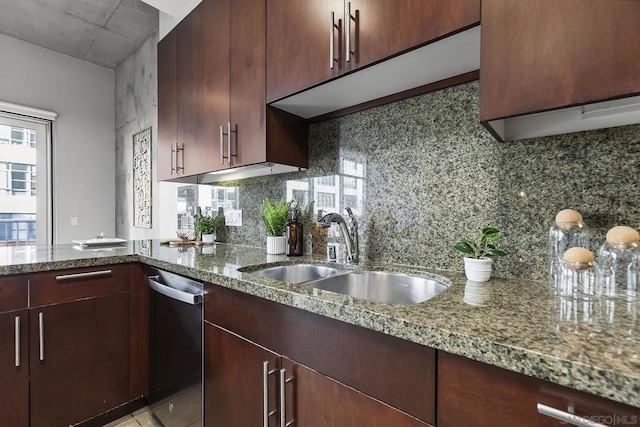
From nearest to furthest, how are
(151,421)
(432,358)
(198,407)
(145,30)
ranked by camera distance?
1. (432,358)
2. (198,407)
3. (151,421)
4. (145,30)

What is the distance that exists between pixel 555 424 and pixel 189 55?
90.8 inches

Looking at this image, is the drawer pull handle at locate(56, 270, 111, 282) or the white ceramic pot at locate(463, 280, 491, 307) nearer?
the white ceramic pot at locate(463, 280, 491, 307)

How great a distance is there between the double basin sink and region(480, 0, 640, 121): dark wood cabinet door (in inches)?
24.9

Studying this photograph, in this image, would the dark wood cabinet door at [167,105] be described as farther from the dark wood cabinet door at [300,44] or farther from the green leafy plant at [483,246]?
the green leafy plant at [483,246]

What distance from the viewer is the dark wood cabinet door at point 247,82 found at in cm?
145

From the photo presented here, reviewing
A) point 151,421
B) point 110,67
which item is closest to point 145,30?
point 110,67

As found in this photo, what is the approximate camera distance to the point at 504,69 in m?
0.76

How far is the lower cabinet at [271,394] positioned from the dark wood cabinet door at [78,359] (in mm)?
782

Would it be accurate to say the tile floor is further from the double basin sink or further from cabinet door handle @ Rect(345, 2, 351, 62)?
A: cabinet door handle @ Rect(345, 2, 351, 62)

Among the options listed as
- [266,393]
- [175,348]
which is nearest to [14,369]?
[175,348]

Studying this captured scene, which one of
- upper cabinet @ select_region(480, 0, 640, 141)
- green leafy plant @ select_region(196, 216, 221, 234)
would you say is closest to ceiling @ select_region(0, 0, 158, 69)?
green leafy plant @ select_region(196, 216, 221, 234)

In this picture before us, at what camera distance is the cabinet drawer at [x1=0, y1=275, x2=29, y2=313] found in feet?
4.42

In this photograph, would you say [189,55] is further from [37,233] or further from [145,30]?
[37,233]

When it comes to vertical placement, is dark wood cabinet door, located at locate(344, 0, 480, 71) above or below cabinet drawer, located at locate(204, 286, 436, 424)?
above
